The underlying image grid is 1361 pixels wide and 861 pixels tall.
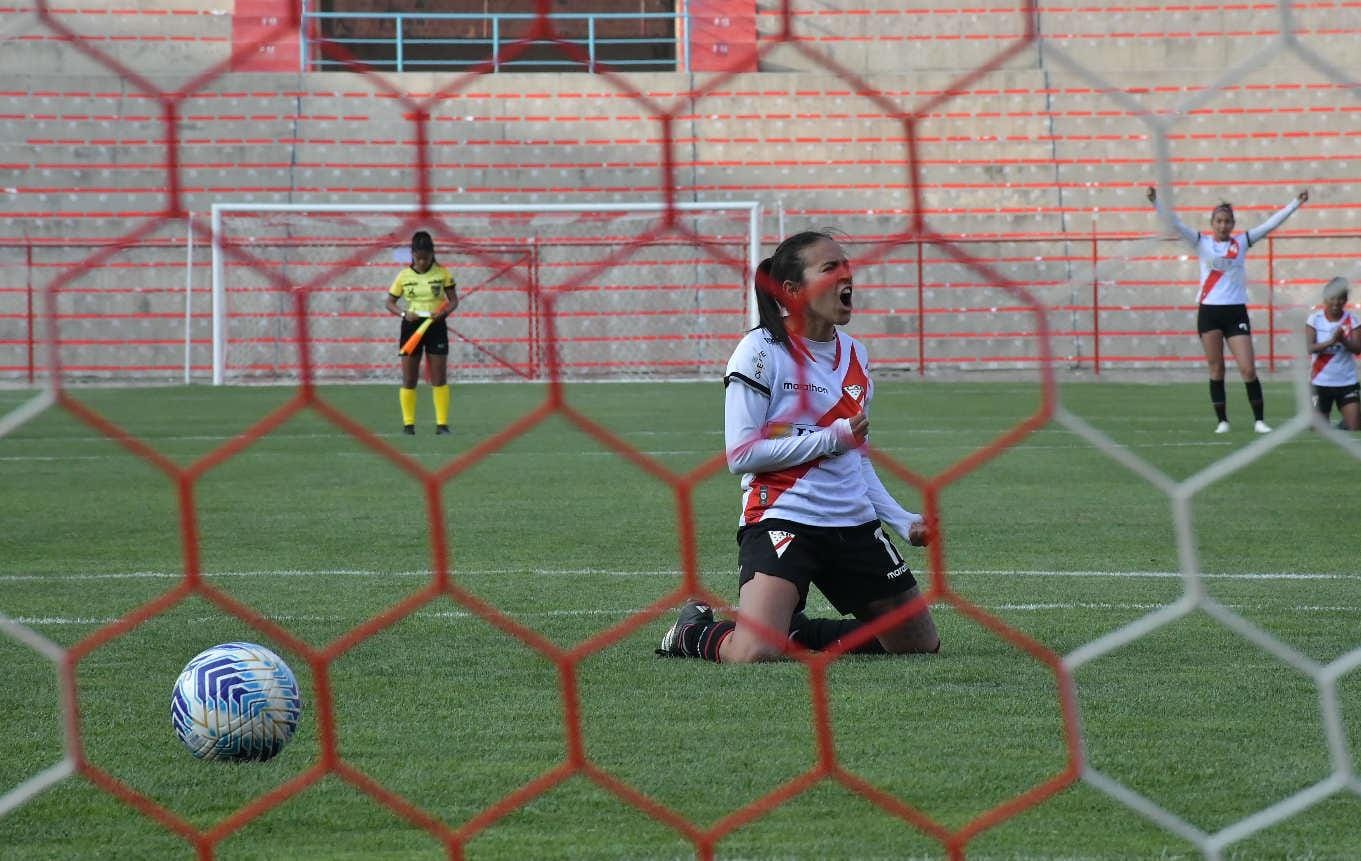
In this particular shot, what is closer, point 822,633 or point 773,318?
point 773,318

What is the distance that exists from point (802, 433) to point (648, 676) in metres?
0.75


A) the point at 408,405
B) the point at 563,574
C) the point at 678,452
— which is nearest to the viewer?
the point at 563,574

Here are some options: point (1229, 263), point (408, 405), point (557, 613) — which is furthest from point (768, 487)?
point (408, 405)

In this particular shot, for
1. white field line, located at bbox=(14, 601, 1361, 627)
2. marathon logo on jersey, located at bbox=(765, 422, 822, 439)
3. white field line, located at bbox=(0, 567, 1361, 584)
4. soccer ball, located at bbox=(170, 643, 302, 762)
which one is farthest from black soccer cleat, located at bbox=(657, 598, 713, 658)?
white field line, located at bbox=(0, 567, 1361, 584)

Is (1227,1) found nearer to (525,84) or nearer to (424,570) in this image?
(525,84)

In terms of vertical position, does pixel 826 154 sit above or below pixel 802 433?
above

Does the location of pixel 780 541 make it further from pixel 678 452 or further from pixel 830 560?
pixel 678 452

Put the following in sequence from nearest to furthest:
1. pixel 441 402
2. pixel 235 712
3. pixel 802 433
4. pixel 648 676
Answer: pixel 235 712, pixel 648 676, pixel 802 433, pixel 441 402

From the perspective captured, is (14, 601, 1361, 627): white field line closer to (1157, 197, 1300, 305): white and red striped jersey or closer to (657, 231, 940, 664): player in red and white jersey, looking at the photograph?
(657, 231, 940, 664): player in red and white jersey

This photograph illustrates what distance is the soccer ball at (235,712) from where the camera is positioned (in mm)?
3449

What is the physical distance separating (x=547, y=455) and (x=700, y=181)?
936 centimetres

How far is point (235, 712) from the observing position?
3.46m

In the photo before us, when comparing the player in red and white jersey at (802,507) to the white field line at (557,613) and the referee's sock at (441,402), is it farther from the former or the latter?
the referee's sock at (441,402)

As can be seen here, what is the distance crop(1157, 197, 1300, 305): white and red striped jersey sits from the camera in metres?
8.78
